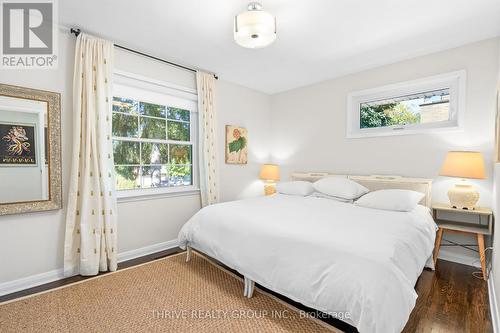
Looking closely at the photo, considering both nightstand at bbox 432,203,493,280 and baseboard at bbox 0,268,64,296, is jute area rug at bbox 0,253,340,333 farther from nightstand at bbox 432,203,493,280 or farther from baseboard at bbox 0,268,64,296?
nightstand at bbox 432,203,493,280

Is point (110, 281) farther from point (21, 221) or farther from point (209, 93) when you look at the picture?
point (209, 93)

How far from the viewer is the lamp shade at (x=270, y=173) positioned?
4035mm

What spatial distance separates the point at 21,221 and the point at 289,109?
3.88 metres

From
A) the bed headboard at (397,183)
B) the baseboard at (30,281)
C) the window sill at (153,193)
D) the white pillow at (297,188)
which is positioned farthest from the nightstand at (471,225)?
the baseboard at (30,281)

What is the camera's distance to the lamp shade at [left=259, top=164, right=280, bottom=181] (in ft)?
13.2

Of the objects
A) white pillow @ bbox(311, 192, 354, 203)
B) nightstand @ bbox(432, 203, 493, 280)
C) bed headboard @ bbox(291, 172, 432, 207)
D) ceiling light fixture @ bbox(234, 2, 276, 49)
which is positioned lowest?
nightstand @ bbox(432, 203, 493, 280)

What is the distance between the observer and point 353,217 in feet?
6.98

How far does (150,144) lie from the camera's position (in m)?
3.11

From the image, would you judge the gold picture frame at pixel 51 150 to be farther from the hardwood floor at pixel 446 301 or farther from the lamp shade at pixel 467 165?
the lamp shade at pixel 467 165

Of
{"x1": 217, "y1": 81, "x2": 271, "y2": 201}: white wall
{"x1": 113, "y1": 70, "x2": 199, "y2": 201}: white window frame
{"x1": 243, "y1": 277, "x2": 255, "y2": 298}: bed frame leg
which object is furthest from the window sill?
{"x1": 243, "y1": 277, "x2": 255, "y2": 298}: bed frame leg

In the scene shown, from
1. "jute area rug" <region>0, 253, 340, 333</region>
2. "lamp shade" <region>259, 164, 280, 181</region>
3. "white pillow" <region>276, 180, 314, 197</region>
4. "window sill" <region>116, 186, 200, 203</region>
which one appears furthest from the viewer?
"lamp shade" <region>259, 164, 280, 181</region>

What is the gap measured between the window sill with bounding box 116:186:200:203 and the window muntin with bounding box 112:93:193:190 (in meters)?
0.09

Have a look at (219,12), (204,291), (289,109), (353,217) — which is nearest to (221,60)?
(219,12)

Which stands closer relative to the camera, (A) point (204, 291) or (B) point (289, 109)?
(A) point (204, 291)
